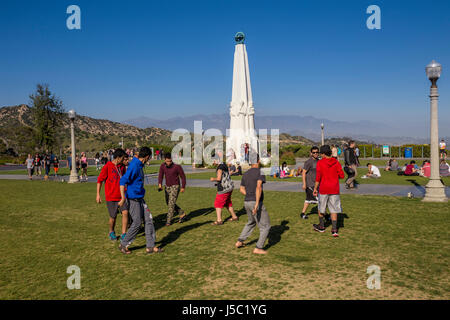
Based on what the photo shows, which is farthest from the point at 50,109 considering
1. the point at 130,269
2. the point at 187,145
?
the point at 130,269

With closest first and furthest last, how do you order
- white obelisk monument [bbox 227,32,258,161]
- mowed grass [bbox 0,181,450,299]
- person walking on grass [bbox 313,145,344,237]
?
mowed grass [bbox 0,181,450,299] < person walking on grass [bbox 313,145,344,237] < white obelisk monument [bbox 227,32,258,161]

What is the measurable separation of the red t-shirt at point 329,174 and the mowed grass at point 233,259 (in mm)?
960

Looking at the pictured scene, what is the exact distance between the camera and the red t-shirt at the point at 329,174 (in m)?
7.06

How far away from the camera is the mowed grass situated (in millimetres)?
4535

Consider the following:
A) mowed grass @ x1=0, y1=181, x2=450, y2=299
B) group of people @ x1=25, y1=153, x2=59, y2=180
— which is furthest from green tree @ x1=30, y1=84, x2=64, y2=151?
mowed grass @ x1=0, y1=181, x2=450, y2=299

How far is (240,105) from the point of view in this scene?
93.9 ft

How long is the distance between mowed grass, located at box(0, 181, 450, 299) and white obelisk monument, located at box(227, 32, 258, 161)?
63.0ft

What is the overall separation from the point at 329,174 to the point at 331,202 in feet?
1.85

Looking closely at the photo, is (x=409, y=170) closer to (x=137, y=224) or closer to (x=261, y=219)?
(x=261, y=219)
